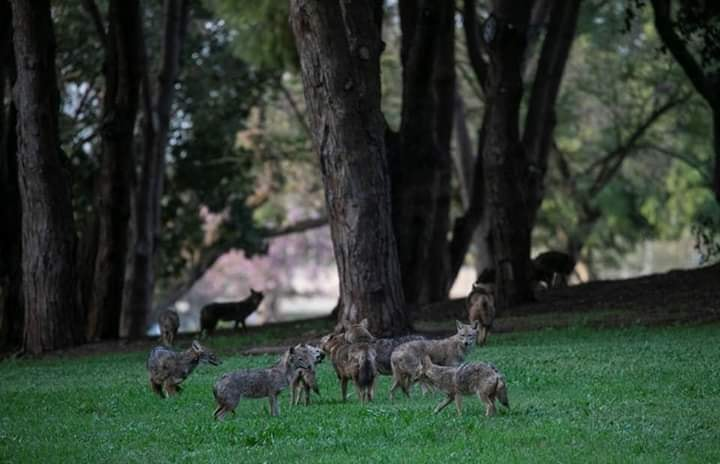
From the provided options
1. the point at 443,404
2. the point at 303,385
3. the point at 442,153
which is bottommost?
the point at 443,404

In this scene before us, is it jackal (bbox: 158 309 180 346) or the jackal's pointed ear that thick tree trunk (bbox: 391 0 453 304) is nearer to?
jackal (bbox: 158 309 180 346)

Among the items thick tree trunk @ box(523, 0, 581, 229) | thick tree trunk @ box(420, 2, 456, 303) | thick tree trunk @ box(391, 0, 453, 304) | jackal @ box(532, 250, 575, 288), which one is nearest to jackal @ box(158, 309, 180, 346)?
thick tree trunk @ box(391, 0, 453, 304)

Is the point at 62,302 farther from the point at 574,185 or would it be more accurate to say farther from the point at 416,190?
the point at 574,185

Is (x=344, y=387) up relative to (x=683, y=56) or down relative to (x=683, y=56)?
down

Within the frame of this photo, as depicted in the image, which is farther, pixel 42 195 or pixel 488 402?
pixel 42 195

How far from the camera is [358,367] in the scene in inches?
611

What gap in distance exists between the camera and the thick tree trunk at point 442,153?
103 ft

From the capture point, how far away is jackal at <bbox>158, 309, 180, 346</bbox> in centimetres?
2427

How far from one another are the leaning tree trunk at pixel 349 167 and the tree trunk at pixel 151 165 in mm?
13273

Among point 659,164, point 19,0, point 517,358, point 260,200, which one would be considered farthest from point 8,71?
point 659,164

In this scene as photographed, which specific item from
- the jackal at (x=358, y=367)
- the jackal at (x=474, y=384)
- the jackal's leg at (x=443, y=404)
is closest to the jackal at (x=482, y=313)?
Result: the jackal at (x=358, y=367)

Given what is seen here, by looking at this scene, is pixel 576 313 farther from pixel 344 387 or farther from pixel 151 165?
pixel 151 165

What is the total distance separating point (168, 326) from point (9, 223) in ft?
18.0

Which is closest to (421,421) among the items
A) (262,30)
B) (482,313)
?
(482,313)
